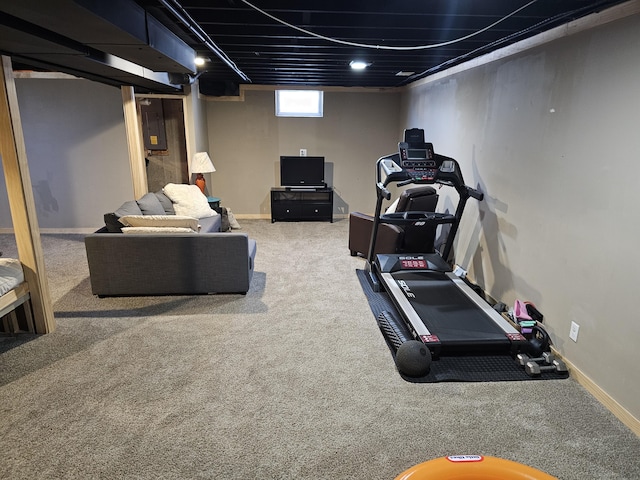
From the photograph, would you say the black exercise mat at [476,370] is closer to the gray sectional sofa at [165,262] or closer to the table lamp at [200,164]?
the gray sectional sofa at [165,262]

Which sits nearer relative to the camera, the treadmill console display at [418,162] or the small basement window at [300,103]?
the treadmill console display at [418,162]

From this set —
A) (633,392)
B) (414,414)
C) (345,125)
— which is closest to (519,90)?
(633,392)

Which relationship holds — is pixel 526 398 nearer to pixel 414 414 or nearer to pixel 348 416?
pixel 414 414

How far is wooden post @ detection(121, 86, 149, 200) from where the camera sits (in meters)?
5.25

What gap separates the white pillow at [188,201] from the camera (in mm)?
5590

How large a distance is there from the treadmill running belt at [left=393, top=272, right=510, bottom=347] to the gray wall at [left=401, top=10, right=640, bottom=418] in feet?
1.36

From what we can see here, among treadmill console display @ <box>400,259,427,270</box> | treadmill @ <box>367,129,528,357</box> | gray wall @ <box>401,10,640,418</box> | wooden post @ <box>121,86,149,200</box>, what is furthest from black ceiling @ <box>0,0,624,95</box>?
treadmill console display @ <box>400,259,427,270</box>

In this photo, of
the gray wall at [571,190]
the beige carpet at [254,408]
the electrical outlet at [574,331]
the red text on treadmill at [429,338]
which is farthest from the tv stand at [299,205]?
the electrical outlet at [574,331]

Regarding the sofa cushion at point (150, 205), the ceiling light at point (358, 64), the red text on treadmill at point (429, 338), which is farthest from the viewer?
the sofa cushion at point (150, 205)

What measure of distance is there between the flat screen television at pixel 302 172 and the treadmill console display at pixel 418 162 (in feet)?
10.3

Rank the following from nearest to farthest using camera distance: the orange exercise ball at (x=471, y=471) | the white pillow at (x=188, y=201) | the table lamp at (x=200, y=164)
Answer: the orange exercise ball at (x=471, y=471), the white pillow at (x=188, y=201), the table lamp at (x=200, y=164)

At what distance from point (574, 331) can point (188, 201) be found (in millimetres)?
4726

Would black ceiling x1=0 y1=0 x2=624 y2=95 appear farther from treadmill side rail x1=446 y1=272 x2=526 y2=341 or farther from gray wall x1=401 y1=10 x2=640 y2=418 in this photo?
treadmill side rail x1=446 y1=272 x2=526 y2=341

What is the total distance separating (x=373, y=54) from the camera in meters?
4.01
